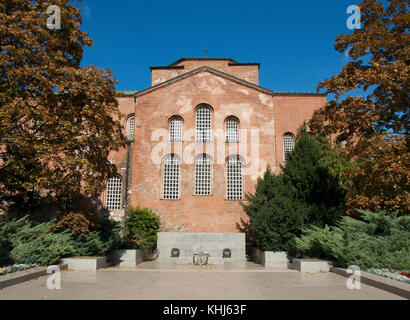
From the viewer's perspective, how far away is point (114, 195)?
70.6 feet

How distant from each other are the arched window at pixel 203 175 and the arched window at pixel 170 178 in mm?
1239

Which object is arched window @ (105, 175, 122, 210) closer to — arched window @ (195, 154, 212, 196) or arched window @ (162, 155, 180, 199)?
arched window @ (162, 155, 180, 199)

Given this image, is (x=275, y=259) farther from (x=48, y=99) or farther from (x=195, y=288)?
(x=48, y=99)

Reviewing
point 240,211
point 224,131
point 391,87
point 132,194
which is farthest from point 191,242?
point 391,87

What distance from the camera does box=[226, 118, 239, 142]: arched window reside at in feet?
69.0

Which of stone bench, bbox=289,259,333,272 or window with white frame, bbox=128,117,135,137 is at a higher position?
window with white frame, bbox=128,117,135,137

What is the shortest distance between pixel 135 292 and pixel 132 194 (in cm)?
1273

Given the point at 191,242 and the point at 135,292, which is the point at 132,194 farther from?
the point at 135,292

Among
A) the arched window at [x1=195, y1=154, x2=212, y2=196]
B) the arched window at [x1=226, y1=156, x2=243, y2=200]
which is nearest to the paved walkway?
the arched window at [x1=226, y1=156, x2=243, y2=200]

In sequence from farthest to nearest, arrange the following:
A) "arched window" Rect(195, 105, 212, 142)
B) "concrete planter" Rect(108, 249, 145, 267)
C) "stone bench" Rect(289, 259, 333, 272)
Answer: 1. "arched window" Rect(195, 105, 212, 142)
2. "concrete planter" Rect(108, 249, 145, 267)
3. "stone bench" Rect(289, 259, 333, 272)

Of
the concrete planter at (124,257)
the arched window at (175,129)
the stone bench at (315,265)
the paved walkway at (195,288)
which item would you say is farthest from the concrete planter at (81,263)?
the arched window at (175,129)

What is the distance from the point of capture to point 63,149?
37.5 feet

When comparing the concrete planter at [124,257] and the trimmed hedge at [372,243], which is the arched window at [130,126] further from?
the trimmed hedge at [372,243]

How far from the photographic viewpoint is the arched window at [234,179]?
20047 millimetres
